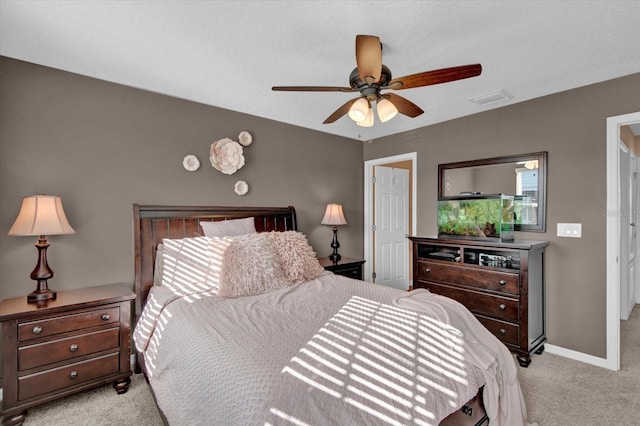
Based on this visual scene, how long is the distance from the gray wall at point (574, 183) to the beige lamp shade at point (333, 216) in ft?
5.13

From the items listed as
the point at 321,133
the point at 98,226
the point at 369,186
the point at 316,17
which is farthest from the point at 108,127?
the point at 369,186

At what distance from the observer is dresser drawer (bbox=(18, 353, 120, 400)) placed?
6.21 feet

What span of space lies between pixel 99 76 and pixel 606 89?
4286mm

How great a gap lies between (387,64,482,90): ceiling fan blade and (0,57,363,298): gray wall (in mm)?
1997

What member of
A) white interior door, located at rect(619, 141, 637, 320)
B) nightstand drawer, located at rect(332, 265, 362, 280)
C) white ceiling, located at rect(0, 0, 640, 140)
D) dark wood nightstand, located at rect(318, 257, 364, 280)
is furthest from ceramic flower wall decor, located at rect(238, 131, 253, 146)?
white interior door, located at rect(619, 141, 637, 320)

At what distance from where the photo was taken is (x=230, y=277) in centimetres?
211

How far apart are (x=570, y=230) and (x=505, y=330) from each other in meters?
1.10

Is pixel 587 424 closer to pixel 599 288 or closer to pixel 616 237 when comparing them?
pixel 599 288

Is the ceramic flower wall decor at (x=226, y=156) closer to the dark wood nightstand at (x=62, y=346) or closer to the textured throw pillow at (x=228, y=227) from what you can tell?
the textured throw pillow at (x=228, y=227)

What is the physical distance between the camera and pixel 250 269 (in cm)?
218

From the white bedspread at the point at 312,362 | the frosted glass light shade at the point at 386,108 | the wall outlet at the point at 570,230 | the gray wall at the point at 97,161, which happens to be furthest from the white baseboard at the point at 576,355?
the gray wall at the point at 97,161

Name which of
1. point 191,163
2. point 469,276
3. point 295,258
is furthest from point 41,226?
point 469,276

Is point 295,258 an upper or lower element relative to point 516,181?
lower

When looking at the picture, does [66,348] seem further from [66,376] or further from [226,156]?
[226,156]
